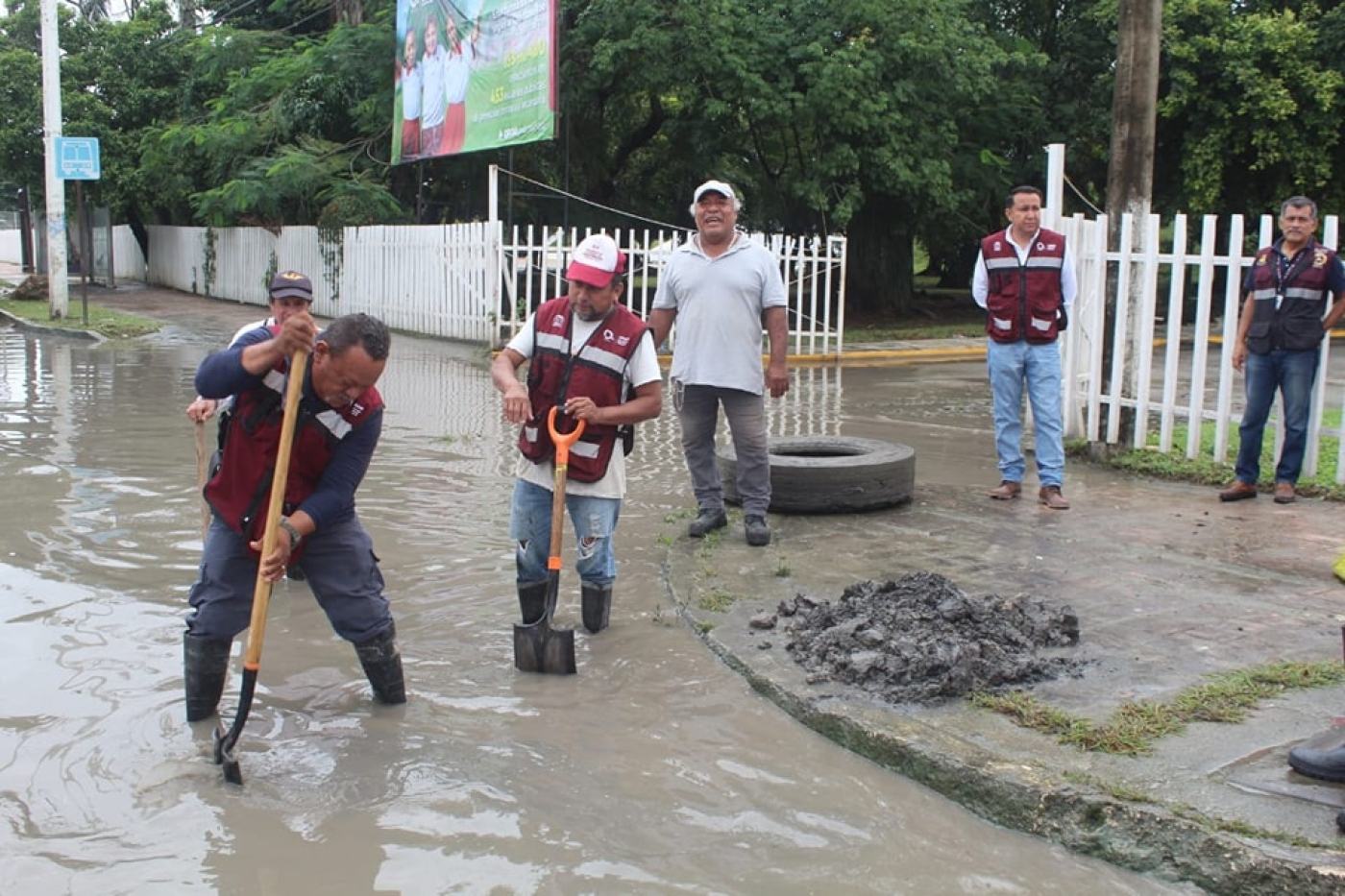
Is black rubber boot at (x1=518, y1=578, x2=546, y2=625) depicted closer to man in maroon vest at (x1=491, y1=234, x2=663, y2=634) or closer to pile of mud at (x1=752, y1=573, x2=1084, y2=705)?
man in maroon vest at (x1=491, y1=234, x2=663, y2=634)

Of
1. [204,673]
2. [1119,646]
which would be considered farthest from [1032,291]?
[204,673]

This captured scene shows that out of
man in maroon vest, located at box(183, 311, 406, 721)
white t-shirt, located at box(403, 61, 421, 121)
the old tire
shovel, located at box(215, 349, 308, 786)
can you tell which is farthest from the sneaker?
white t-shirt, located at box(403, 61, 421, 121)

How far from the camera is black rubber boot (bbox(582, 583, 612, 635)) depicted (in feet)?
18.4

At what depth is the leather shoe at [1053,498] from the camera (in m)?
7.64

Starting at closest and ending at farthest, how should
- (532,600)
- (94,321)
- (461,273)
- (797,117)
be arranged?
1. (532,600)
2. (461,273)
3. (94,321)
4. (797,117)

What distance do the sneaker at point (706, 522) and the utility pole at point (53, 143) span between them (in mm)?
17265

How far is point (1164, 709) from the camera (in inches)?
169

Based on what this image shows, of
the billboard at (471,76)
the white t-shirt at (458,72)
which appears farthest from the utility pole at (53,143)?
the white t-shirt at (458,72)

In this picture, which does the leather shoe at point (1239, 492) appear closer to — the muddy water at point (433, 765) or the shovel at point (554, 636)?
the muddy water at point (433, 765)

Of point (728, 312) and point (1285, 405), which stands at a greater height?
point (728, 312)

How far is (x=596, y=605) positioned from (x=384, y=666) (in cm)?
118

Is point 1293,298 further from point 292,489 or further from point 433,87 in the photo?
point 433,87

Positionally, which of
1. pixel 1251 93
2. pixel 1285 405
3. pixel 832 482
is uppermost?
pixel 1251 93

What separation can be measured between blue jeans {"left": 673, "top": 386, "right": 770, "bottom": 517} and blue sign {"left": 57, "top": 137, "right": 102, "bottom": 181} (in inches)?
665
